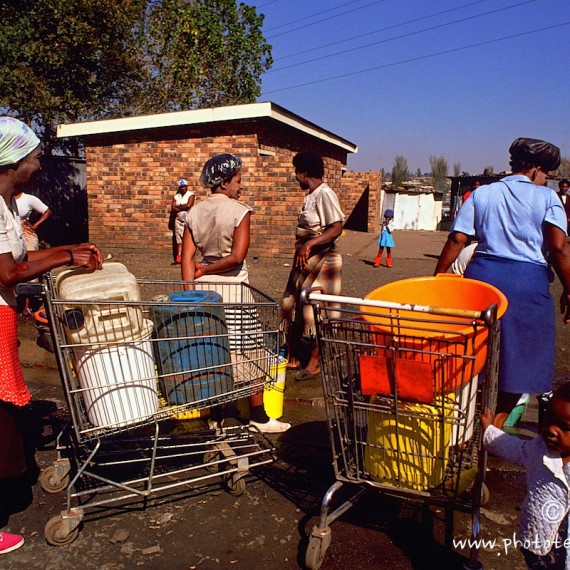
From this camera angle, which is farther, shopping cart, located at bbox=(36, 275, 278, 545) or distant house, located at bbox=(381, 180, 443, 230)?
distant house, located at bbox=(381, 180, 443, 230)

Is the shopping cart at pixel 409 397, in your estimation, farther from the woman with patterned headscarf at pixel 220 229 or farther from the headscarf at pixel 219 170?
the headscarf at pixel 219 170

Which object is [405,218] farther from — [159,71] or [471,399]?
[471,399]

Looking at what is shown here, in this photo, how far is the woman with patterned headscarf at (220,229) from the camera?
12.2ft

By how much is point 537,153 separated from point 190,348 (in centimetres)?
232

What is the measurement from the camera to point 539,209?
121 inches

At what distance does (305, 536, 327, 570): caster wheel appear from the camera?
2.55 meters

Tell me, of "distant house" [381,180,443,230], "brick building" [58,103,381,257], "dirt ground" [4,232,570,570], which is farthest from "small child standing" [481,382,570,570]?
"distant house" [381,180,443,230]

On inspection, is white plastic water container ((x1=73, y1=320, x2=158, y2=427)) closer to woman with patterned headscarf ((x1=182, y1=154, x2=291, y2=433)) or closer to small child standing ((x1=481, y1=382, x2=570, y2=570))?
woman with patterned headscarf ((x1=182, y1=154, x2=291, y2=433))

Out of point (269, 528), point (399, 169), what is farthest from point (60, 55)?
point (399, 169)

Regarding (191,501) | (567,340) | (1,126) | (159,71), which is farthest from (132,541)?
(159,71)

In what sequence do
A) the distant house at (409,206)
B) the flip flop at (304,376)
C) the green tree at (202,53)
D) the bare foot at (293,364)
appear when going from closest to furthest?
the flip flop at (304,376), the bare foot at (293,364), the green tree at (202,53), the distant house at (409,206)

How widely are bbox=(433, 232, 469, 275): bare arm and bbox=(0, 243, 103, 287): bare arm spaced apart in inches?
80.6

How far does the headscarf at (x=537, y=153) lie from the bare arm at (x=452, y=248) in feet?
1.88

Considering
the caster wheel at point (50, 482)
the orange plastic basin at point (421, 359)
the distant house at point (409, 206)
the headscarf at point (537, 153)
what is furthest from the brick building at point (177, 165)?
the distant house at point (409, 206)
